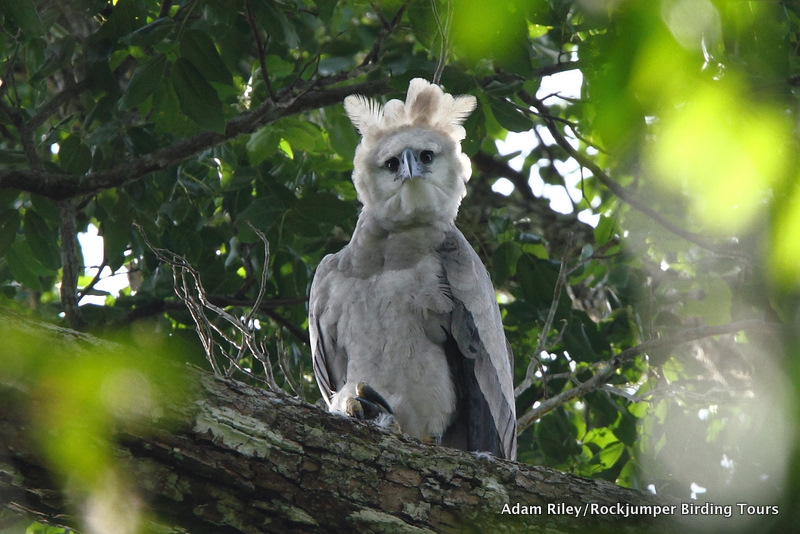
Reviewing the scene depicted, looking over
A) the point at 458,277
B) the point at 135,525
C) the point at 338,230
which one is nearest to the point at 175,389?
the point at 135,525

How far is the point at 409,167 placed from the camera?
14.9 feet

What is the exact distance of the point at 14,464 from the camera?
1.85m

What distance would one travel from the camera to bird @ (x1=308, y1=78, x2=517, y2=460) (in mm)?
4133

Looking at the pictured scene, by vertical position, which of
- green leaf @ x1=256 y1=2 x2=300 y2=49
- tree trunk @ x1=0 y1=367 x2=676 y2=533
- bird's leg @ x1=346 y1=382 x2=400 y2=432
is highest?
green leaf @ x1=256 y1=2 x2=300 y2=49

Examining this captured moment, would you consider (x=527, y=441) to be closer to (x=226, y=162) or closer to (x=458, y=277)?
(x=458, y=277)

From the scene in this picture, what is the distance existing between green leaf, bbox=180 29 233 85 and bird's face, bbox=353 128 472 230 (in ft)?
4.34

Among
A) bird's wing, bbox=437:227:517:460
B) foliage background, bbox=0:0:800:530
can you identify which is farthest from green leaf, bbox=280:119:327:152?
bird's wing, bbox=437:227:517:460

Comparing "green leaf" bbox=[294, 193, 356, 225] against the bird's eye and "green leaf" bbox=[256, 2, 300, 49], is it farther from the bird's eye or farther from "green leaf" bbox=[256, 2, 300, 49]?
"green leaf" bbox=[256, 2, 300, 49]

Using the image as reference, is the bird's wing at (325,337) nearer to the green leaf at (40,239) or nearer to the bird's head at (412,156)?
the bird's head at (412,156)

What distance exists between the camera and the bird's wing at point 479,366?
13.6 ft

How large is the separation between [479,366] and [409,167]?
1256 mm

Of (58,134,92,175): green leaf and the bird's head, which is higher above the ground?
the bird's head

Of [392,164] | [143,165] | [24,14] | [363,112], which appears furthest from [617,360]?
[24,14]

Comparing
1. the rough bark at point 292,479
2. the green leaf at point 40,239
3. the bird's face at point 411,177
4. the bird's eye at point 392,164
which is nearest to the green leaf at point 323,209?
the bird's face at point 411,177
